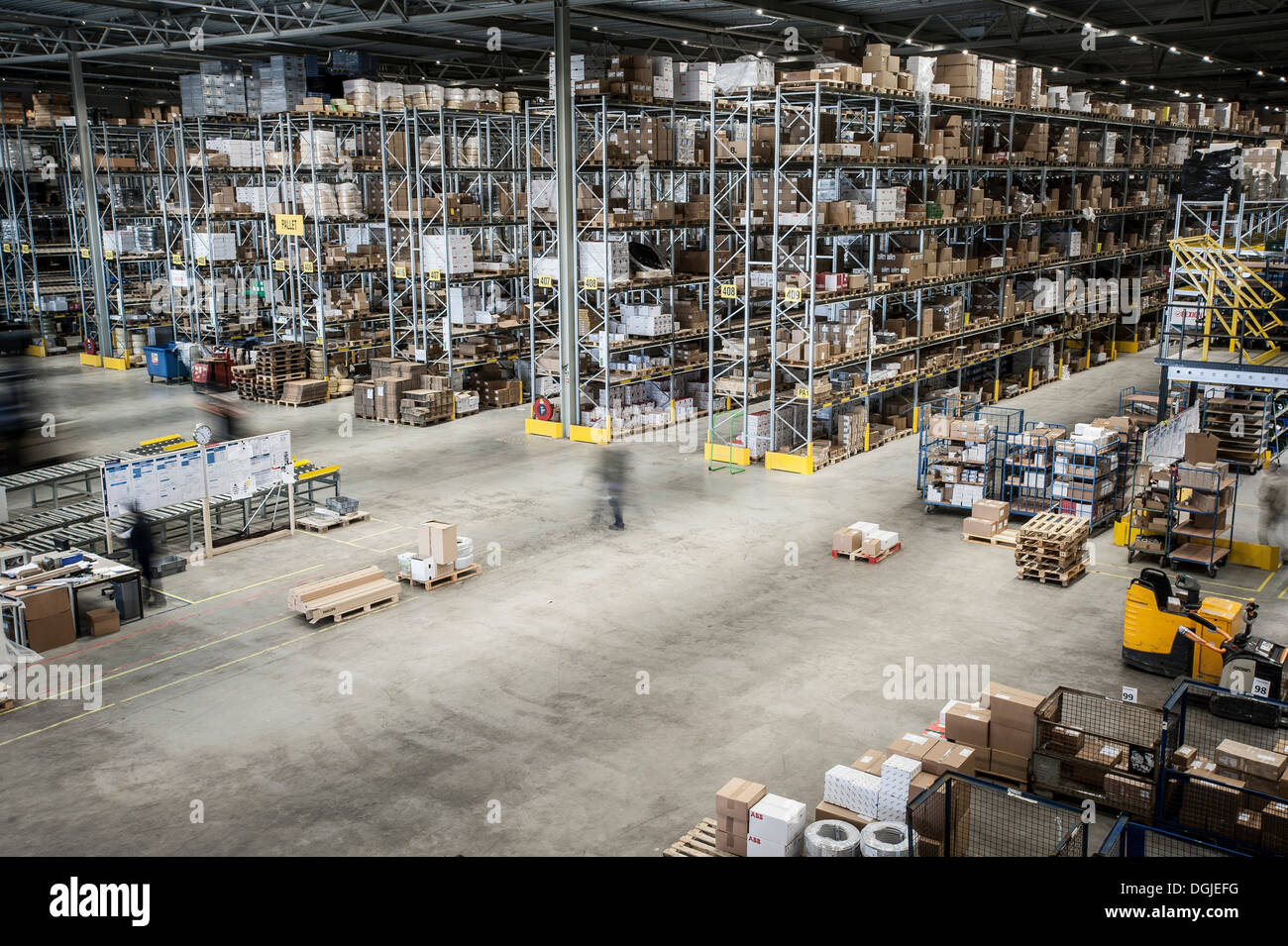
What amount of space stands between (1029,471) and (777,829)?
29.2ft

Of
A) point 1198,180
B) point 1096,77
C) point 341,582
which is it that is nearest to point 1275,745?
point 341,582

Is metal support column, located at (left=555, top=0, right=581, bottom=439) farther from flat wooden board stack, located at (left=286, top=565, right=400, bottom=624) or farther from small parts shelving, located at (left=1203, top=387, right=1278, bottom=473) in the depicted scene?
small parts shelving, located at (left=1203, top=387, right=1278, bottom=473)

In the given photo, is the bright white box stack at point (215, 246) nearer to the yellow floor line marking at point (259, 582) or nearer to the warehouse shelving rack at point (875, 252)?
the warehouse shelving rack at point (875, 252)

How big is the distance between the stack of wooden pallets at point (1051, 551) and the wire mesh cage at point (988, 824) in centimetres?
475

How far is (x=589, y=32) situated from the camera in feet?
83.1

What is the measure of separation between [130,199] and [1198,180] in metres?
25.0

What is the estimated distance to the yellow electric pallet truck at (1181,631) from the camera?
30.8ft

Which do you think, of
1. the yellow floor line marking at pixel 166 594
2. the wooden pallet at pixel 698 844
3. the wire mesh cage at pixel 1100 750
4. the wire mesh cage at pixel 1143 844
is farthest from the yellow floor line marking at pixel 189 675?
the wire mesh cage at pixel 1143 844

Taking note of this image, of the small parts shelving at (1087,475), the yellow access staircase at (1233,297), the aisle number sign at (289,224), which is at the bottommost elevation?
the small parts shelving at (1087,475)

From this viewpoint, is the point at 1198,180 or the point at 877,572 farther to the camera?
the point at 1198,180

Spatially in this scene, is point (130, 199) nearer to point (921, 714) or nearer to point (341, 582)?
point (341, 582)

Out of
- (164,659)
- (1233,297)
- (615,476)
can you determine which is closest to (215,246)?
(615,476)

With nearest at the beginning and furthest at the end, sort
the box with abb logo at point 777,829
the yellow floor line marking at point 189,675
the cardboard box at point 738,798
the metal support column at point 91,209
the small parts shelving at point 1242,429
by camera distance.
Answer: the box with abb logo at point 777,829
the cardboard box at point 738,798
the yellow floor line marking at point 189,675
the small parts shelving at point 1242,429
the metal support column at point 91,209

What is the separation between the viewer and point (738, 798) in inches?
270
